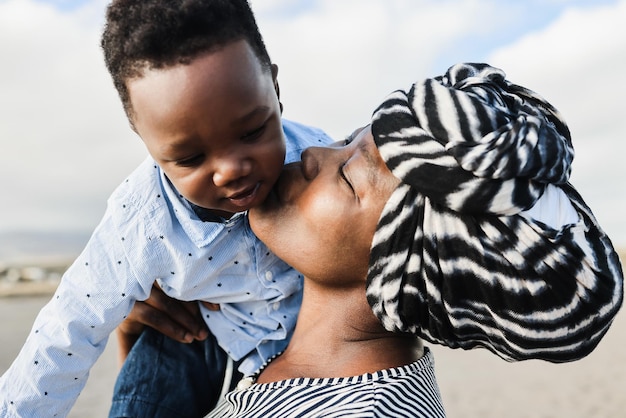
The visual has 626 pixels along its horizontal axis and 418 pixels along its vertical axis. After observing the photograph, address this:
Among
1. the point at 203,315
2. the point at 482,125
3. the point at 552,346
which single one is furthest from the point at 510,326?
the point at 203,315

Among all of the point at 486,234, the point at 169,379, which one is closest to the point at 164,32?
the point at 486,234

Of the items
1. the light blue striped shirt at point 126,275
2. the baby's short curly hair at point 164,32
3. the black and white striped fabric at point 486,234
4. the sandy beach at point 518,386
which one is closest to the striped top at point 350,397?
the black and white striped fabric at point 486,234

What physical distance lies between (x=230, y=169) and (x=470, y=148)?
0.56 metres

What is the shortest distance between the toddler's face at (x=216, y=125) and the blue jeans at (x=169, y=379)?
2.19 ft

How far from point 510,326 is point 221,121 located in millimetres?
771

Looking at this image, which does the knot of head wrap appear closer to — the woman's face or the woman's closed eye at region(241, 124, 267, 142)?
the woman's face

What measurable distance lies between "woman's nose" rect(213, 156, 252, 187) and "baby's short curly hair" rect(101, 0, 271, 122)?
9.6 inches

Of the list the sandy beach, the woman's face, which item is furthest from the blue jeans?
the sandy beach

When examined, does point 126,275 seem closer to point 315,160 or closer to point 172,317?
point 172,317

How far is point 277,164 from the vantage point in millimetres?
1714

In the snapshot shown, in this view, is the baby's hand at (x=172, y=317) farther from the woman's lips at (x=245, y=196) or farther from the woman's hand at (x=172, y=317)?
the woman's lips at (x=245, y=196)

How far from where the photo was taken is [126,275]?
1.92 metres

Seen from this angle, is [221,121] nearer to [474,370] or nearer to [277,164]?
[277,164]

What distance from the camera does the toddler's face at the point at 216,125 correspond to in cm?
159
